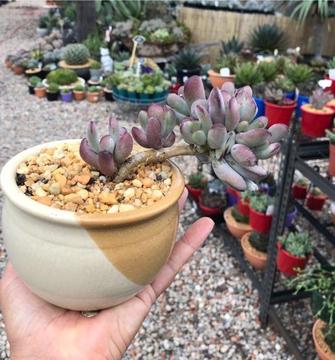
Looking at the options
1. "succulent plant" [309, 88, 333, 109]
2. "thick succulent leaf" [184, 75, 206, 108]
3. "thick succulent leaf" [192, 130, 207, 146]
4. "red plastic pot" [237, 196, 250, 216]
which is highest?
"thick succulent leaf" [184, 75, 206, 108]

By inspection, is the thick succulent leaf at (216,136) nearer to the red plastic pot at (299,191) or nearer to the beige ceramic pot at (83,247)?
the beige ceramic pot at (83,247)

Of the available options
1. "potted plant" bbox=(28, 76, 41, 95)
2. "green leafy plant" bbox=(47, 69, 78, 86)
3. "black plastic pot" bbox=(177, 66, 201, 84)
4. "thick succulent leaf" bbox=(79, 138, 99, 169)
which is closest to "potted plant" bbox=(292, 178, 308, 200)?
"thick succulent leaf" bbox=(79, 138, 99, 169)

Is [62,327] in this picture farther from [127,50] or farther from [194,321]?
[127,50]

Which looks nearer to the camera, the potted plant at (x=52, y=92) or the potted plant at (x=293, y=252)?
the potted plant at (x=293, y=252)

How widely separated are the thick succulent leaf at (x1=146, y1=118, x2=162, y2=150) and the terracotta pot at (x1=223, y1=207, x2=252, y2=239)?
5.32 ft

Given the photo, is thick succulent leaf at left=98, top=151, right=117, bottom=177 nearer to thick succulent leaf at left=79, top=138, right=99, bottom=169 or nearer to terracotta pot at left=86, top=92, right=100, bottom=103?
thick succulent leaf at left=79, top=138, right=99, bottom=169

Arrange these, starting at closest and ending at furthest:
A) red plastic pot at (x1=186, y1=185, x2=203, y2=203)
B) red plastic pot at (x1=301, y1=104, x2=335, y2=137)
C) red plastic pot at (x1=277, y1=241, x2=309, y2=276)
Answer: red plastic pot at (x1=301, y1=104, x2=335, y2=137), red plastic pot at (x1=277, y1=241, x2=309, y2=276), red plastic pot at (x1=186, y1=185, x2=203, y2=203)

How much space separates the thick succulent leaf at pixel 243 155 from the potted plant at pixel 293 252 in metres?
1.38

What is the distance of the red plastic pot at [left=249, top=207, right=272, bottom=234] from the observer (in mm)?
2127

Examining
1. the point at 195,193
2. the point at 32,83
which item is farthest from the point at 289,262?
the point at 32,83

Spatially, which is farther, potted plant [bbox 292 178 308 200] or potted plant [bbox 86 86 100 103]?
potted plant [bbox 86 86 100 103]

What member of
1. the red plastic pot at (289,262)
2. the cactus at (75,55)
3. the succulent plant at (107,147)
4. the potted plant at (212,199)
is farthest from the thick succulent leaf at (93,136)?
the cactus at (75,55)

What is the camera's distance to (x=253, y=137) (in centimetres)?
74

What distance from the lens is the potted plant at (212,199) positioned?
2588mm
